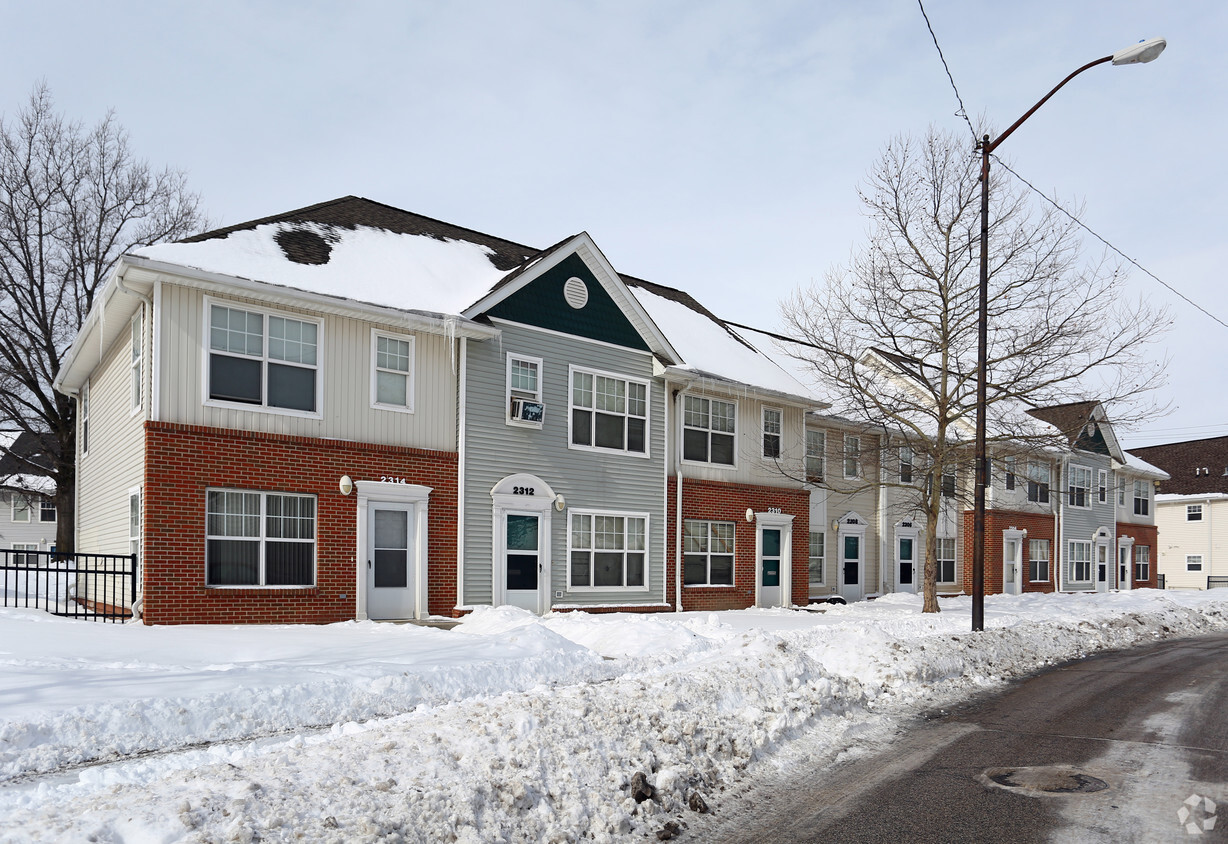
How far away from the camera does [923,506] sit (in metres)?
24.2

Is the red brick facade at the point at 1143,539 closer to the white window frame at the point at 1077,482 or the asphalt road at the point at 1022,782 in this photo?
the white window frame at the point at 1077,482


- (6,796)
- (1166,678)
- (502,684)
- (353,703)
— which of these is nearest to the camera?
(6,796)

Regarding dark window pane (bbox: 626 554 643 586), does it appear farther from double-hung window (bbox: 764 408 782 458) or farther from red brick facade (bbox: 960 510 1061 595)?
red brick facade (bbox: 960 510 1061 595)

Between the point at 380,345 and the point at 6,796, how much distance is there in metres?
12.1

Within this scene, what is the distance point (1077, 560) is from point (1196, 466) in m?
25.6

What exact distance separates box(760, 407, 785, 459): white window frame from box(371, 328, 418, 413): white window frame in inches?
415

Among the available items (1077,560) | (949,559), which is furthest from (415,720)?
(1077,560)

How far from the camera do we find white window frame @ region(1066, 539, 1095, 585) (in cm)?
4025

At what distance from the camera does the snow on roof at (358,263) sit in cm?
1574

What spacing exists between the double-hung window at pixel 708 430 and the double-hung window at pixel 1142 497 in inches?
1279

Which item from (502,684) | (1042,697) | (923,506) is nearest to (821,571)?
(923,506)

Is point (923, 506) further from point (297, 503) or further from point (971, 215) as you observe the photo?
point (297, 503)

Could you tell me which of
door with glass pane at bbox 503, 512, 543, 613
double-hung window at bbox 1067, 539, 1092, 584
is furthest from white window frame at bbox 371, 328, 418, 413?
double-hung window at bbox 1067, 539, 1092, 584

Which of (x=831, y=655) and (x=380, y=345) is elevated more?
(x=380, y=345)
